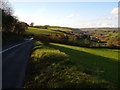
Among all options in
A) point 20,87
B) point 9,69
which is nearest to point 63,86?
point 20,87

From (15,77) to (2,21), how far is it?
2862cm

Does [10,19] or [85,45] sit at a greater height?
[10,19]

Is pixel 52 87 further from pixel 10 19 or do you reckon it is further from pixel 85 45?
pixel 85 45

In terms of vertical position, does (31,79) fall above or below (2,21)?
below

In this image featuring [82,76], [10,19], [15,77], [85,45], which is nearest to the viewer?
[82,76]

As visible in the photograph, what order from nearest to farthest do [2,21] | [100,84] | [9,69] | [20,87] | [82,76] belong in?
[100,84] < [20,87] < [82,76] < [9,69] < [2,21]

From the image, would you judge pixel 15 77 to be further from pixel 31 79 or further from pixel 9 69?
pixel 9 69

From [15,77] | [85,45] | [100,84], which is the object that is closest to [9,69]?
[15,77]

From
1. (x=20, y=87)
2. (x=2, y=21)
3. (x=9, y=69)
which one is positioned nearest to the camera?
(x=20, y=87)

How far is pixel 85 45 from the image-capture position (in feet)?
209

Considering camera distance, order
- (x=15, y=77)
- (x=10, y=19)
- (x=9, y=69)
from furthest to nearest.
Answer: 1. (x=10, y=19)
2. (x=9, y=69)
3. (x=15, y=77)

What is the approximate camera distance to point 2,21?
33062 mm

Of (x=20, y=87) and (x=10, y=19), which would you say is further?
(x=10, y=19)

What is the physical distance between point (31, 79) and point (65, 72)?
2442 mm
